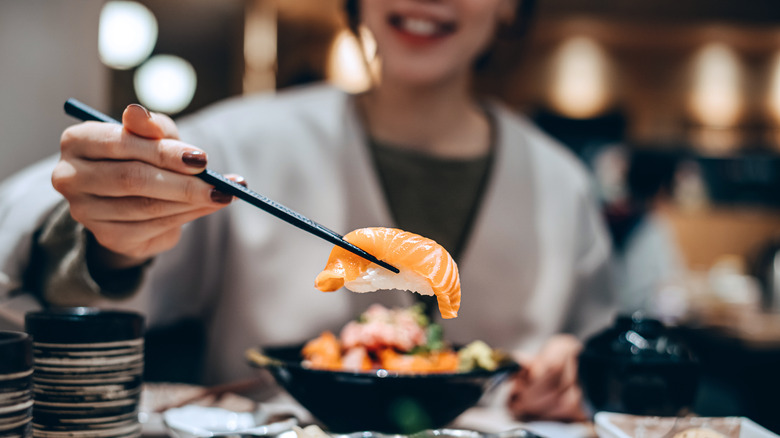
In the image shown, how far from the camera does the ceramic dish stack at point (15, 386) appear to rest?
1.93 ft

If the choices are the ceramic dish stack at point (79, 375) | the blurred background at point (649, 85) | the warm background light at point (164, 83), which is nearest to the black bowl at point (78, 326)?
the ceramic dish stack at point (79, 375)

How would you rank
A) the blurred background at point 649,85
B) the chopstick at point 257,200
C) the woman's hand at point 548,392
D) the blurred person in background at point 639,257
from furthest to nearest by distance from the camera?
1. the blurred background at point 649,85
2. the blurred person in background at point 639,257
3. the woman's hand at point 548,392
4. the chopstick at point 257,200

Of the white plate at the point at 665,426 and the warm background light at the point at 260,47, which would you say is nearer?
the white plate at the point at 665,426

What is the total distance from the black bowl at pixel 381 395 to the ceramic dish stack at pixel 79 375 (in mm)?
249

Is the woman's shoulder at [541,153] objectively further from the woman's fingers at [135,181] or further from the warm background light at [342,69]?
the warm background light at [342,69]

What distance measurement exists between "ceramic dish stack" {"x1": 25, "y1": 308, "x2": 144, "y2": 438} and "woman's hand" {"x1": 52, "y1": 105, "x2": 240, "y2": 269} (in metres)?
0.13

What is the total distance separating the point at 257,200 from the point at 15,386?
1.02 feet

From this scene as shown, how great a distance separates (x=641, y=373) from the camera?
3.24ft

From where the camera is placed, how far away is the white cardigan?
156cm

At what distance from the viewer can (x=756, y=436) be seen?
2.62 feet

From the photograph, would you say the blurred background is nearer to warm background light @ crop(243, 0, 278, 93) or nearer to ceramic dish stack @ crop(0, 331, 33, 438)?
warm background light @ crop(243, 0, 278, 93)

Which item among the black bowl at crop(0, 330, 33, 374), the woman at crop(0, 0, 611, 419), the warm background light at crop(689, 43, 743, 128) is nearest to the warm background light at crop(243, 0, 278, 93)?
the woman at crop(0, 0, 611, 419)

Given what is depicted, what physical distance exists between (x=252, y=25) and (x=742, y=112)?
16.3 ft

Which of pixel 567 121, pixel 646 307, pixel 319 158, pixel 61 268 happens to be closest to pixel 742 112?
pixel 567 121
